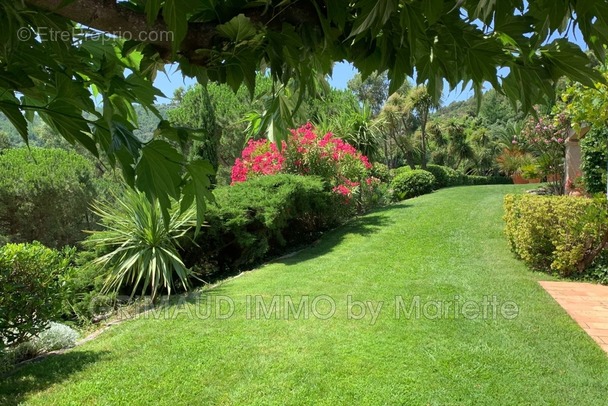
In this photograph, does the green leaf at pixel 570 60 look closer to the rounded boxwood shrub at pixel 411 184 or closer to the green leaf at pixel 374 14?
the green leaf at pixel 374 14

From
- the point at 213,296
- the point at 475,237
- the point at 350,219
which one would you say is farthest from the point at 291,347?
the point at 350,219

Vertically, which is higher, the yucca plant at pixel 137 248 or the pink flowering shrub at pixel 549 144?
the pink flowering shrub at pixel 549 144

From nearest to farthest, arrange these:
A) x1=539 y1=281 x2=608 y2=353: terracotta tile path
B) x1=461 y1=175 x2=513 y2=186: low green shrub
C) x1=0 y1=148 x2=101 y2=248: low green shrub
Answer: x1=539 y1=281 x2=608 y2=353: terracotta tile path
x1=0 y1=148 x2=101 y2=248: low green shrub
x1=461 y1=175 x2=513 y2=186: low green shrub

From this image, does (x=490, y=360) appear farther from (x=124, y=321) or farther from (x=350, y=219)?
(x=350, y=219)

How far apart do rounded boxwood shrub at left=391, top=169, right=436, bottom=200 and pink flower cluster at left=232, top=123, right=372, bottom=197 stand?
22.5 ft

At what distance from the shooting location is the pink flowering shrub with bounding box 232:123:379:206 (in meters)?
11.2

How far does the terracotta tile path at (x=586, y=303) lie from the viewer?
4.59 m

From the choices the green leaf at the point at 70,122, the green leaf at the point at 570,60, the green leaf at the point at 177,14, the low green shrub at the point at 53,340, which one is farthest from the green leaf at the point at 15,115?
the low green shrub at the point at 53,340

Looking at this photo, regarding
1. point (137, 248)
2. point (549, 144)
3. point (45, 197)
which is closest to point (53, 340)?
point (137, 248)

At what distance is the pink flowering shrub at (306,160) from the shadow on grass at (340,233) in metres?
0.84

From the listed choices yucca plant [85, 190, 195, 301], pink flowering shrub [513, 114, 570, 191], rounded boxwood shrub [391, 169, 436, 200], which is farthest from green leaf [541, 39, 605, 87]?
rounded boxwood shrub [391, 169, 436, 200]

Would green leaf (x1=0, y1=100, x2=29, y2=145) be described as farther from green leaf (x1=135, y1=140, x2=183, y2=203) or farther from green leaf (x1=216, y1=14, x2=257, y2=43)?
green leaf (x1=216, y1=14, x2=257, y2=43)

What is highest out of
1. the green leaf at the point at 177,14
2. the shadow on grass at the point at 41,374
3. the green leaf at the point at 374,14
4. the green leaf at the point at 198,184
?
the green leaf at the point at 374,14

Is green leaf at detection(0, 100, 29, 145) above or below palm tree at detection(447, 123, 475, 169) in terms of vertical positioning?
below
